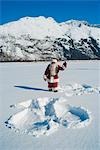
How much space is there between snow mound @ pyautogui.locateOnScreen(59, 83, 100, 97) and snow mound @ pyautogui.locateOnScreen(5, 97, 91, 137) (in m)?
1.75

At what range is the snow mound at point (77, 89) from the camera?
9.58 m

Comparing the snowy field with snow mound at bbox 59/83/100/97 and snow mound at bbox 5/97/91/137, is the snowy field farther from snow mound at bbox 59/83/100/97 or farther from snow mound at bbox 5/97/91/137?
snow mound at bbox 59/83/100/97

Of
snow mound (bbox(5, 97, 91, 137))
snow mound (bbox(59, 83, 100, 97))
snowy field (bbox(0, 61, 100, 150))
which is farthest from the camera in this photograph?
snow mound (bbox(59, 83, 100, 97))

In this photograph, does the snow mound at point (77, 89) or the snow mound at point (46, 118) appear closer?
the snow mound at point (46, 118)

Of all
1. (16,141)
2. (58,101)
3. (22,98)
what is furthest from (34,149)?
(22,98)

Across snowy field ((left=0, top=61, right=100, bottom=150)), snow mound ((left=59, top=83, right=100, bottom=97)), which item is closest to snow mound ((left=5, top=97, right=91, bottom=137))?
snowy field ((left=0, top=61, right=100, bottom=150))

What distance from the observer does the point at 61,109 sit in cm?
711

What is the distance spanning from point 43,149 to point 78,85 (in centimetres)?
638

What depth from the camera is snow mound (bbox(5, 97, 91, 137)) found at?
589 cm

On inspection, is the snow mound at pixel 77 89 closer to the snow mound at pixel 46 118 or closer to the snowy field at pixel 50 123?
the snowy field at pixel 50 123

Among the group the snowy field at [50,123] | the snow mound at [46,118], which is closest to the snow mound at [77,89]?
the snowy field at [50,123]

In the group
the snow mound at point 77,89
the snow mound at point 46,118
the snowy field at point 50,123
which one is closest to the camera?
the snowy field at point 50,123

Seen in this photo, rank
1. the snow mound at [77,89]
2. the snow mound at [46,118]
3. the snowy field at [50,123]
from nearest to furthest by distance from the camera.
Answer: the snowy field at [50,123] → the snow mound at [46,118] → the snow mound at [77,89]

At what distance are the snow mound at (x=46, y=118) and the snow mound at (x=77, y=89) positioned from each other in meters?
1.75
